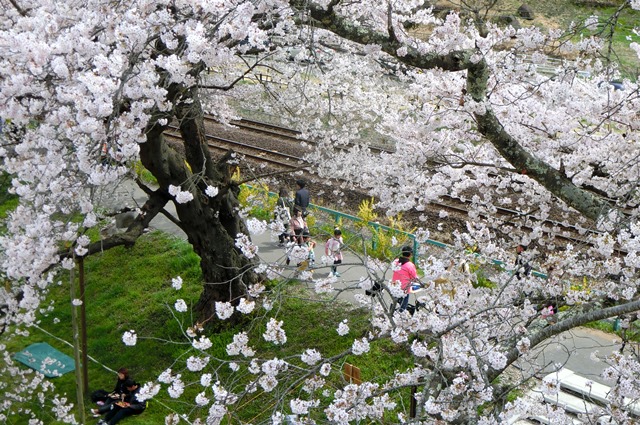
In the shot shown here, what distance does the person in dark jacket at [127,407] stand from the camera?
9.18 m

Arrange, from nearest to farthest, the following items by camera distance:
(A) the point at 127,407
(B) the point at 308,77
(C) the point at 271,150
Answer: (B) the point at 308,77, (A) the point at 127,407, (C) the point at 271,150

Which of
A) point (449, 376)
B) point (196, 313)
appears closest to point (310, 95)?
point (196, 313)

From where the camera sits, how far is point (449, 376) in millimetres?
5039

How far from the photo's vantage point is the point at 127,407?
9172 millimetres

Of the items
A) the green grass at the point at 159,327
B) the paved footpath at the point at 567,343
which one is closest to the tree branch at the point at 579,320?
the paved footpath at the point at 567,343

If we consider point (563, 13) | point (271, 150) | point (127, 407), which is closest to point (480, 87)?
point (127, 407)

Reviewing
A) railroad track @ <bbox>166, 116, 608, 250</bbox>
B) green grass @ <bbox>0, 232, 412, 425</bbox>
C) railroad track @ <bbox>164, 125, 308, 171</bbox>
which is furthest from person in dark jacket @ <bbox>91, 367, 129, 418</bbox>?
railroad track @ <bbox>164, 125, 308, 171</bbox>

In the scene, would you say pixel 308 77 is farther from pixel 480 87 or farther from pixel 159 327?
pixel 159 327

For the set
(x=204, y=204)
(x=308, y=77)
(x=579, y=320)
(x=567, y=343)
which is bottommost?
(x=579, y=320)

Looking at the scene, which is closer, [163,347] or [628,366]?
[628,366]

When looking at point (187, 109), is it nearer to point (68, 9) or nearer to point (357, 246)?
point (68, 9)

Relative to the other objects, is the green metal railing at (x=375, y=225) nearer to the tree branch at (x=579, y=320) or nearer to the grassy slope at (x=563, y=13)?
the tree branch at (x=579, y=320)

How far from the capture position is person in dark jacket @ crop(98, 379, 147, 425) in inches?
361

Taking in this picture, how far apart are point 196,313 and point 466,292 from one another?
17.6ft
